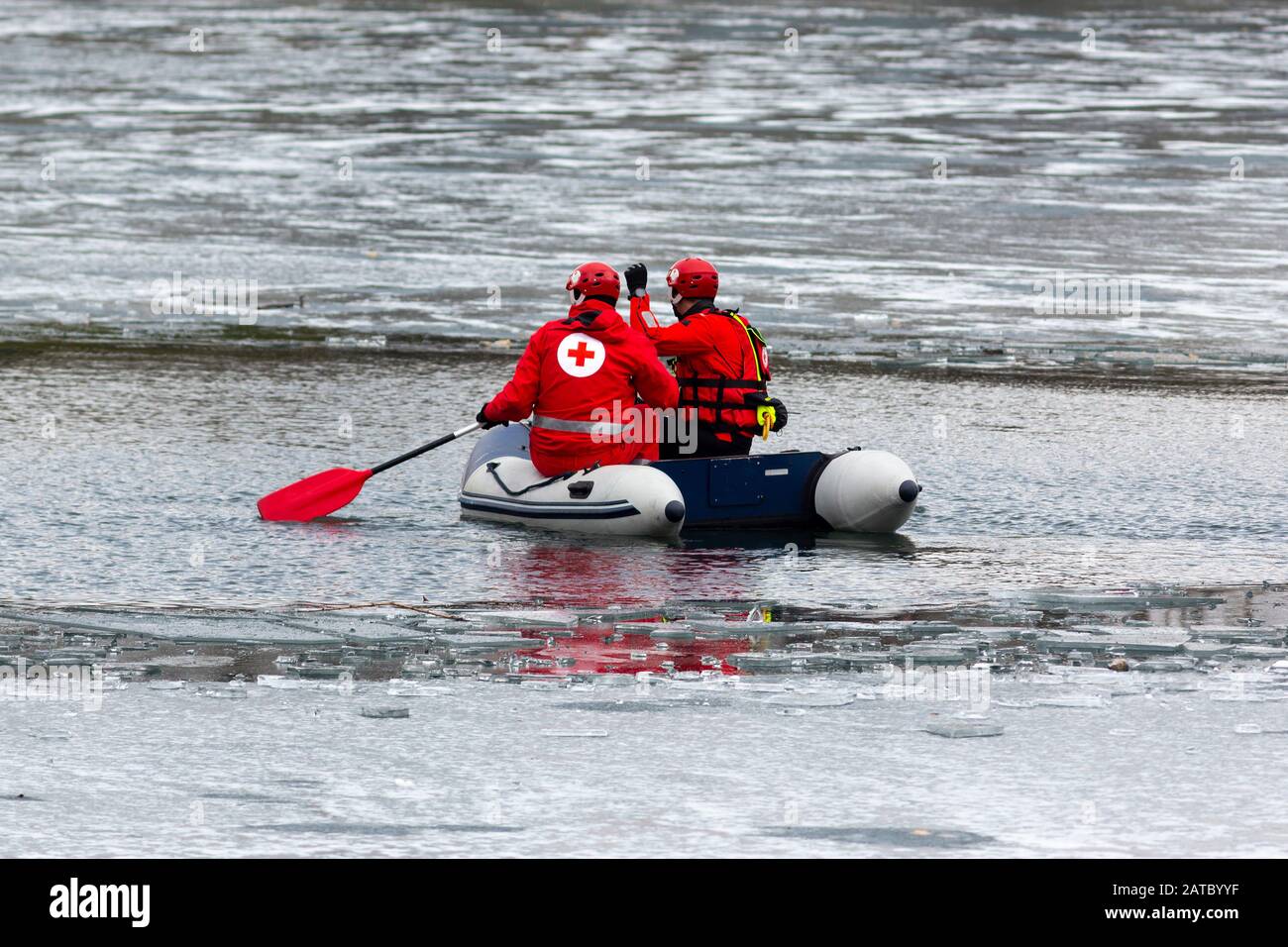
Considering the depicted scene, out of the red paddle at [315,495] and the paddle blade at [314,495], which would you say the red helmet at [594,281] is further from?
the paddle blade at [314,495]

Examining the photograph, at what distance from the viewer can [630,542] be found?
11.3m

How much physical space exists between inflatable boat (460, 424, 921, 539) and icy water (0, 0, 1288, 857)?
186mm

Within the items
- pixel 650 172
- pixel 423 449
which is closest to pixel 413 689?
pixel 423 449

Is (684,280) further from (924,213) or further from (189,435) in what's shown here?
(924,213)

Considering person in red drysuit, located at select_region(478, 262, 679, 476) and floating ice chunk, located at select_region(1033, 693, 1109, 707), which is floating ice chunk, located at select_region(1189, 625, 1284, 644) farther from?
person in red drysuit, located at select_region(478, 262, 679, 476)

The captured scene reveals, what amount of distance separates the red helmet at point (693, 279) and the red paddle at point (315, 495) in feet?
4.40

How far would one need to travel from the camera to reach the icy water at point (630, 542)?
6.82 meters

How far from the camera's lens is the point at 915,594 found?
1000cm

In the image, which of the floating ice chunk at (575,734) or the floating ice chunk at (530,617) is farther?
the floating ice chunk at (530,617)

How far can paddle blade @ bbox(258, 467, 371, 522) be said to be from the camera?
38.4 feet

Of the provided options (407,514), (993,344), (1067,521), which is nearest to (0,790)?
(407,514)

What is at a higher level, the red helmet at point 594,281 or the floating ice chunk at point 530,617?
the red helmet at point 594,281

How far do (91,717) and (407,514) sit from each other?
4490 mm

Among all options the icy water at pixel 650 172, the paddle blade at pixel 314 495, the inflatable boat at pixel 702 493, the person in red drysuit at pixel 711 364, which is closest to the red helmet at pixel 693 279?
the person in red drysuit at pixel 711 364
